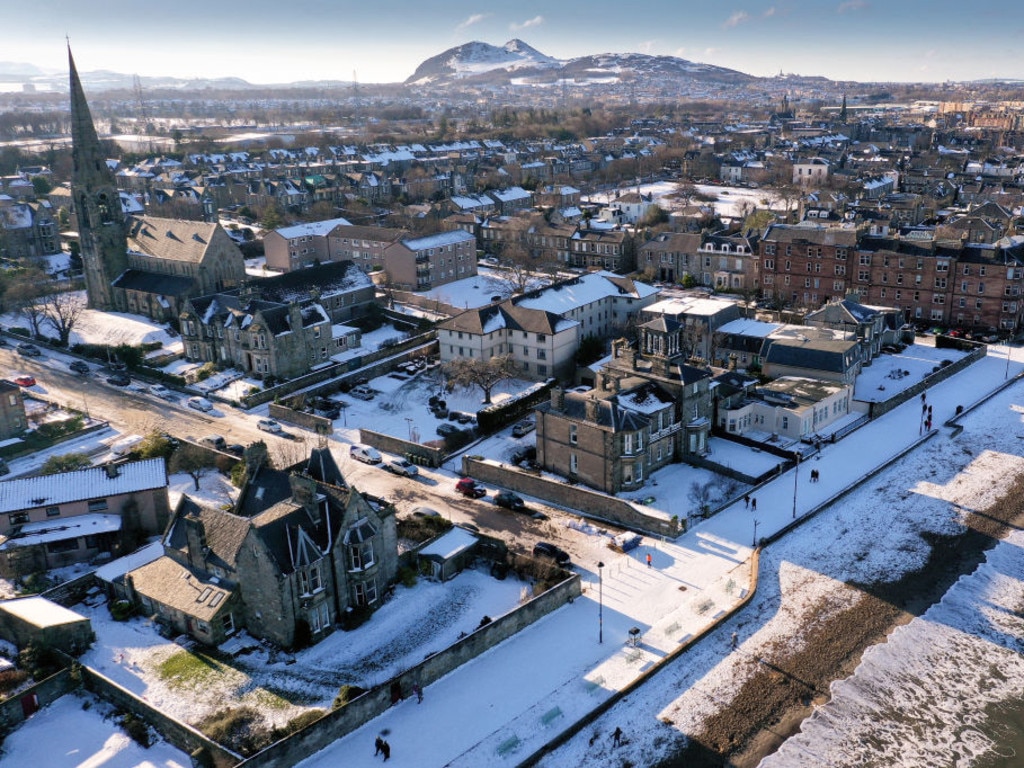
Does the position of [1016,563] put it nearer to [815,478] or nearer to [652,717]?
[815,478]

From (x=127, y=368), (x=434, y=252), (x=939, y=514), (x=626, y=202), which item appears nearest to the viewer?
(x=939, y=514)

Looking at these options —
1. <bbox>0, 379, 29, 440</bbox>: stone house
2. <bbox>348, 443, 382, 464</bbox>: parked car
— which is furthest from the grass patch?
<bbox>0, 379, 29, 440</bbox>: stone house

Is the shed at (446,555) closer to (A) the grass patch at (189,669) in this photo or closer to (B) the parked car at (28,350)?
(A) the grass patch at (189,669)

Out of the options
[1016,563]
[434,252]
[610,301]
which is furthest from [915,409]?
[434,252]

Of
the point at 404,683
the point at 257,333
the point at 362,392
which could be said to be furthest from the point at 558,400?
the point at 257,333

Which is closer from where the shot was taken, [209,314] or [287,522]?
[287,522]

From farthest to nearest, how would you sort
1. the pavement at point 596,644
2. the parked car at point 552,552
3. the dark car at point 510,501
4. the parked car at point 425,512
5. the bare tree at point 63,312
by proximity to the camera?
the bare tree at point 63,312 < the dark car at point 510,501 < the parked car at point 425,512 < the parked car at point 552,552 < the pavement at point 596,644

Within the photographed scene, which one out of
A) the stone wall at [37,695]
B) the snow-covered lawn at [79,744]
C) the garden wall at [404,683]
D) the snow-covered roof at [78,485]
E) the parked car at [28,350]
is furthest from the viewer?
the parked car at [28,350]

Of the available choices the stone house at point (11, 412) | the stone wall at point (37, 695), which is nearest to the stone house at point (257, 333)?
the stone house at point (11, 412)
